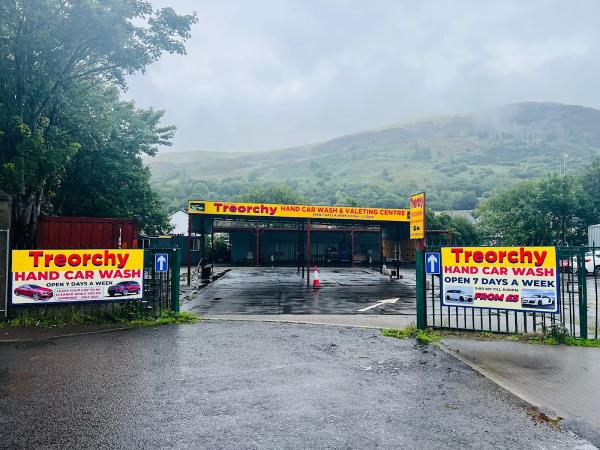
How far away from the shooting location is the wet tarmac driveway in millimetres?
12773

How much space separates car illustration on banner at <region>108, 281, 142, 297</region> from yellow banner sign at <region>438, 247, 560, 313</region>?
6.96 m

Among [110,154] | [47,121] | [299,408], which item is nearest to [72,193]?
[110,154]

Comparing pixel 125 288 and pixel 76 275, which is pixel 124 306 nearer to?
pixel 125 288

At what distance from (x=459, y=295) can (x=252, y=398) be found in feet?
18.0

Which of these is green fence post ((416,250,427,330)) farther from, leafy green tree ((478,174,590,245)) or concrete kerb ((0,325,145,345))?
leafy green tree ((478,174,590,245))

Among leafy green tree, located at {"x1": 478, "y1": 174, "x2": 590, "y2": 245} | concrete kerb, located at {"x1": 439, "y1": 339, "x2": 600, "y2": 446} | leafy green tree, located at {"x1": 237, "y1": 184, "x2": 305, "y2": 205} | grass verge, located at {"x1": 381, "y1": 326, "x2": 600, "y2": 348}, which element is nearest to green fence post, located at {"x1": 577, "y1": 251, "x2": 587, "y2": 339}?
grass verge, located at {"x1": 381, "y1": 326, "x2": 600, "y2": 348}

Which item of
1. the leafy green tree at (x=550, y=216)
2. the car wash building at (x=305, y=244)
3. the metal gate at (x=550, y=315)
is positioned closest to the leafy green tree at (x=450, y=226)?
the car wash building at (x=305, y=244)

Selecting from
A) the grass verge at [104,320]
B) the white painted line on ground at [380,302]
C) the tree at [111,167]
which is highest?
the tree at [111,167]

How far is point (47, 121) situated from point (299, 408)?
38.3ft

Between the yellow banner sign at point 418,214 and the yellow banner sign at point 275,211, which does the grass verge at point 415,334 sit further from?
the yellow banner sign at point 275,211

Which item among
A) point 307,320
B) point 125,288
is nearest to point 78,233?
point 125,288

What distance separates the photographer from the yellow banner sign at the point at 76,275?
1005 centimetres

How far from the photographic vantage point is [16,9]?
1248cm

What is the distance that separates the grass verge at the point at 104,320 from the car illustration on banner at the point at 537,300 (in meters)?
7.10
